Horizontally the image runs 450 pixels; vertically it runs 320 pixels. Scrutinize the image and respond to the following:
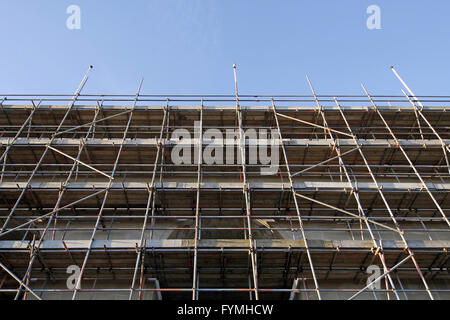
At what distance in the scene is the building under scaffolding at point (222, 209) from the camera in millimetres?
8797

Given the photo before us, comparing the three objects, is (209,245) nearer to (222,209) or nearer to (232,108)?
(222,209)

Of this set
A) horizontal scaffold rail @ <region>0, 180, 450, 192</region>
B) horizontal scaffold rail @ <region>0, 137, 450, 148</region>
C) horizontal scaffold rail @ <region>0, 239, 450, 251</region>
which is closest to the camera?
horizontal scaffold rail @ <region>0, 239, 450, 251</region>

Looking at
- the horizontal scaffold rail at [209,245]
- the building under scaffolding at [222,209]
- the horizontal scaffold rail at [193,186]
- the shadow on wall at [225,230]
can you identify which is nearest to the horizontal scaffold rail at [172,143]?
the building under scaffolding at [222,209]

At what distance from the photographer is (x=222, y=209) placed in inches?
419

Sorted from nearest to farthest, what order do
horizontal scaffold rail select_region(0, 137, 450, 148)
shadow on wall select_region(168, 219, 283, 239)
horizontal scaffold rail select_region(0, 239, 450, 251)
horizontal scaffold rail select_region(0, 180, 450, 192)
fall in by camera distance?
1. horizontal scaffold rail select_region(0, 239, 450, 251)
2. horizontal scaffold rail select_region(0, 180, 450, 192)
3. shadow on wall select_region(168, 219, 283, 239)
4. horizontal scaffold rail select_region(0, 137, 450, 148)

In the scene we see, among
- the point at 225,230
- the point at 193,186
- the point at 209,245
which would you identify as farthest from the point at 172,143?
the point at 209,245

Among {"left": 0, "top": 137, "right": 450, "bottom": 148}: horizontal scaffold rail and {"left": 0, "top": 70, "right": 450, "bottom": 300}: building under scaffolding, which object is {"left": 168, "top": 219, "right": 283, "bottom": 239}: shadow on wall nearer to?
{"left": 0, "top": 70, "right": 450, "bottom": 300}: building under scaffolding

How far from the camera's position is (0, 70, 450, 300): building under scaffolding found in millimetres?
8797

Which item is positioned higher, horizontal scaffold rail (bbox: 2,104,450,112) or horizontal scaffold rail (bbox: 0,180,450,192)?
horizontal scaffold rail (bbox: 2,104,450,112)

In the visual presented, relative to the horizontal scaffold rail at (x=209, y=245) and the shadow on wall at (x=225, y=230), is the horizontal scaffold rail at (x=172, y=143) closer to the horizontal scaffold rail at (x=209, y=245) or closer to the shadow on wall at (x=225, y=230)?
the shadow on wall at (x=225, y=230)

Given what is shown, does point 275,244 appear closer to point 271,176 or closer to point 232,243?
point 232,243

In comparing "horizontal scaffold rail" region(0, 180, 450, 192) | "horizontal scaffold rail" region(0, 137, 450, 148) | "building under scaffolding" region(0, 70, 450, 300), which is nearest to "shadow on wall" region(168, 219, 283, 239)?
"building under scaffolding" region(0, 70, 450, 300)

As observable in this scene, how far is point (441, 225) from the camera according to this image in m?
10.9

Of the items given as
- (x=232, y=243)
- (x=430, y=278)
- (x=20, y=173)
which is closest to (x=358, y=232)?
(x=430, y=278)
